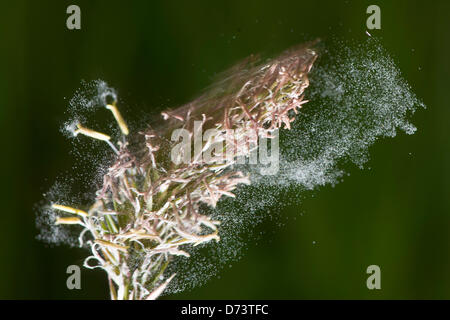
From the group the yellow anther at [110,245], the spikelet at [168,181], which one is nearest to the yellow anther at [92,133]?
the spikelet at [168,181]

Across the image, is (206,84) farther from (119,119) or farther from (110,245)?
(110,245)

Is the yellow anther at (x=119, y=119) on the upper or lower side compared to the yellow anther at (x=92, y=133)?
upper

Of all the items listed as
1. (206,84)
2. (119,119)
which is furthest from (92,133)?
(206,84)

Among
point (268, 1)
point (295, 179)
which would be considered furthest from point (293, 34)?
point (295, 179)

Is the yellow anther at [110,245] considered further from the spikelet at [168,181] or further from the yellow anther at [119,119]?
the yellow anther at [119,119]

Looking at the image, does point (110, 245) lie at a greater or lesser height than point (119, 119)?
lesser

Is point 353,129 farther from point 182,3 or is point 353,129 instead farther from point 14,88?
point 14,88

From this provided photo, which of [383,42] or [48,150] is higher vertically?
[383,42]

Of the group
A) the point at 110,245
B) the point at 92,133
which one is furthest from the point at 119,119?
the point at 110,245

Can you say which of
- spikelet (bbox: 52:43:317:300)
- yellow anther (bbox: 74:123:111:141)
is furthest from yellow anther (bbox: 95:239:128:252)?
yellow anther (bbox: 74:123:111:141)
